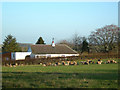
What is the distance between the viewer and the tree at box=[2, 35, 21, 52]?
6825 cm

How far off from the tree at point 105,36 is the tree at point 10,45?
2928cm

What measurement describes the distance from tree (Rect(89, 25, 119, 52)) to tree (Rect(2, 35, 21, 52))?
29.3 meters

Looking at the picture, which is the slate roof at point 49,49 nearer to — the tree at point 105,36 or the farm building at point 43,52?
the farm building at point 43,52

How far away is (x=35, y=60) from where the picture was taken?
110ft

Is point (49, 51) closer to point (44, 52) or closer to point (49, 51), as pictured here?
point (49, 51)

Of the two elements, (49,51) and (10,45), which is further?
(10,45)

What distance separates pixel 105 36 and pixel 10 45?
115 feet

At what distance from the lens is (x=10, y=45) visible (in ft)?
226

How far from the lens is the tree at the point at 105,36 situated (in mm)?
55506

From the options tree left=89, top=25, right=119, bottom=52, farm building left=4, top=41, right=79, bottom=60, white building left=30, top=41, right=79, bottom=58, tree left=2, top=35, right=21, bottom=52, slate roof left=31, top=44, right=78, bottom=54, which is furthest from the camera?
tree left=2, top=35, right=21, bottom=52

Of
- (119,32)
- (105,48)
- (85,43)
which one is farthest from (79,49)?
(119,32)

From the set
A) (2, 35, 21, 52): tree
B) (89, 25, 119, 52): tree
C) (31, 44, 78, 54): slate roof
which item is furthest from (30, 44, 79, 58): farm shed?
(2, 35, 21, 52): tree

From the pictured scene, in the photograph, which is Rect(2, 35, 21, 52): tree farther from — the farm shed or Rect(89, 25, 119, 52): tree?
Rect(89, 25, 119, 52): tree

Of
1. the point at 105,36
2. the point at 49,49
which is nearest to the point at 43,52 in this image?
the point at 49,49
